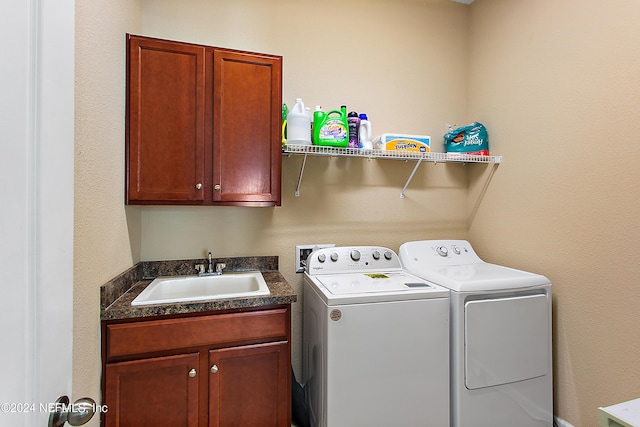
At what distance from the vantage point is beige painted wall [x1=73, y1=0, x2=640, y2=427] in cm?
135

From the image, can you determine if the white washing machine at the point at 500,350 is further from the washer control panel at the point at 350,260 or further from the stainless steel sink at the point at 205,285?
the stainless steel sink at the point at 205,285

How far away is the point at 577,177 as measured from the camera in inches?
64.1

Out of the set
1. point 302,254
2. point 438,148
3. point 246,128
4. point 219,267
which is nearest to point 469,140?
point 438,148

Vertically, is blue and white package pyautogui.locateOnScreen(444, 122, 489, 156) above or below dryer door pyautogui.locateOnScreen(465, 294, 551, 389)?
above

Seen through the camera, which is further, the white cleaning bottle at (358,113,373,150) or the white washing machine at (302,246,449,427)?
the white cleaning bottle at (358,113,373,150)

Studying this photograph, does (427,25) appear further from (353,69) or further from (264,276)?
(264,276)

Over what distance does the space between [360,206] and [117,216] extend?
150cm

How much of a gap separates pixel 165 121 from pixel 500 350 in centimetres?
213

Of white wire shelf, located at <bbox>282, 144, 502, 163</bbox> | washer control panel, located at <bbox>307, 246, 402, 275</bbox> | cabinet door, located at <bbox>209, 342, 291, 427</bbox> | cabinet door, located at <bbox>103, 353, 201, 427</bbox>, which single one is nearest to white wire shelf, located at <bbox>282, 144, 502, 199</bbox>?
white wire shelf, located at <bbox>282, 144, 502, 163</bbox>

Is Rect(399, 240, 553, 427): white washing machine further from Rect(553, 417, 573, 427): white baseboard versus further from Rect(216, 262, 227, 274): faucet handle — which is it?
Rect(216, 262, 227, 274): faucet handle

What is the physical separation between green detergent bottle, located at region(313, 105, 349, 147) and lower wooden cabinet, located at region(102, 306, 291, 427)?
1.01 m

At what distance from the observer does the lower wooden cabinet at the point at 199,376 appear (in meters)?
1.29

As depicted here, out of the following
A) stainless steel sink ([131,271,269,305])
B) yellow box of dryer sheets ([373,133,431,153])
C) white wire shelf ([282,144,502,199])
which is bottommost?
stainless steel sink ([131,271,269,305])

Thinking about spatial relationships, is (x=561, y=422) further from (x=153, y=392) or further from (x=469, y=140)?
(x=153, y=392)
